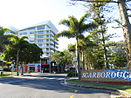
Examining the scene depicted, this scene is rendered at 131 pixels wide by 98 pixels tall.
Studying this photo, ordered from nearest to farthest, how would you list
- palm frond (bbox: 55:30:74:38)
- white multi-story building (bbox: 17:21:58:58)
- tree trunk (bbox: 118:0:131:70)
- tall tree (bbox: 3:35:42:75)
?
1. tree trunk (bbox: 118:0:131:70)
2. palm frond (bbox: 55:30:74:38)
3. tall tree (bbox: 3:35:42:75)
4. white multi-story building (bbox: 17:21:58:58)

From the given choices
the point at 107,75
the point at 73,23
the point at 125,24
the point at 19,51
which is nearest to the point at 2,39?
the point at 19,51

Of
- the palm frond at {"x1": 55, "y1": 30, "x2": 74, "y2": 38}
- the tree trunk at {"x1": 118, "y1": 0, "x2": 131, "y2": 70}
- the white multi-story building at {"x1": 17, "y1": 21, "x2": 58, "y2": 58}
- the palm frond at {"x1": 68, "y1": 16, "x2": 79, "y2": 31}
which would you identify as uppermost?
the white multi-story building at {"x1": 17, "y1": 21, "x2": 58, "y2": 58}

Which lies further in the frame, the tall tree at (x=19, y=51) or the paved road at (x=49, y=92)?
the tall tree at (x=19, y=51)

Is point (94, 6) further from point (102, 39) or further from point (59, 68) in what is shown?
point (59, 68)

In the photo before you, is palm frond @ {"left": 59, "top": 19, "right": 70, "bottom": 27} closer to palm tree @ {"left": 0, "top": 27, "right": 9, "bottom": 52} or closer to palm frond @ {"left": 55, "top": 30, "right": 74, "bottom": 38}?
palm frond @ {"left": 55, "top": 30, "right": 74, "bottom": 38}

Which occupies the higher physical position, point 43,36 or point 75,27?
point 43,36

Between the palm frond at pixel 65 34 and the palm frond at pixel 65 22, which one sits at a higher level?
the palm frond at pixel 65 22

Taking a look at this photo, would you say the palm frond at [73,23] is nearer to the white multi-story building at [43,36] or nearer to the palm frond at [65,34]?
the palm frond at [65,34]

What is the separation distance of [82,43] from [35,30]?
66.1m

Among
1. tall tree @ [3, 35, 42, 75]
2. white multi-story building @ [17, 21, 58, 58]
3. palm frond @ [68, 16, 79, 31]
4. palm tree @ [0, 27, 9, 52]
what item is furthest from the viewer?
white multi-story building @ [17, 21, 58, 58]

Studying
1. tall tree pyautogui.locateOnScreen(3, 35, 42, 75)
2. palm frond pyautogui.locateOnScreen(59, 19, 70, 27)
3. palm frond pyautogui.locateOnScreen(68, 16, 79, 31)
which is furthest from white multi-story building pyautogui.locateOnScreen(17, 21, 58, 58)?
palm frond pyautogui.locateOnScreen(68, 16, 79, 31)

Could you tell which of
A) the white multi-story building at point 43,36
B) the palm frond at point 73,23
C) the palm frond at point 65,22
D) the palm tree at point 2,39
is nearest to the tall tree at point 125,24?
the palm frond at point 73,23

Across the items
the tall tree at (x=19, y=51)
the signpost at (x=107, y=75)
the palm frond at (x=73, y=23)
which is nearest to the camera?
the signpost at (x=107, y=75)

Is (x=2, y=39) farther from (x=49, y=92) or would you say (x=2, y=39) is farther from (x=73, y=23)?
(x=49, y=92)
